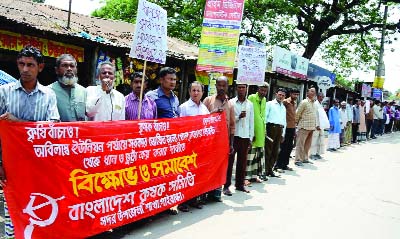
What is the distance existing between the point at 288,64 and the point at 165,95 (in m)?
10.2

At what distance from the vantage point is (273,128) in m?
7.58

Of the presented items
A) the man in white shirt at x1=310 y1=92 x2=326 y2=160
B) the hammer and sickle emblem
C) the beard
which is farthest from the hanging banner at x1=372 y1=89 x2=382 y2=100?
the hammer and sickle emblem

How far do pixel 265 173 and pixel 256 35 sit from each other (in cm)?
1582

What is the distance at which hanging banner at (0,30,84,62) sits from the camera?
653 cm

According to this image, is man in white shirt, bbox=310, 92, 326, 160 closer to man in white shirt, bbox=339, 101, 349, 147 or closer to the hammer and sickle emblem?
man in white shirt, bbox=339, 101, 349, 147

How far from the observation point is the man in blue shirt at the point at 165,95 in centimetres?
478

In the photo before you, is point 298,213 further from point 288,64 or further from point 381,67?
point 381,67

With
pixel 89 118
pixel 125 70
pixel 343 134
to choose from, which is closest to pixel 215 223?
pixel 89 118

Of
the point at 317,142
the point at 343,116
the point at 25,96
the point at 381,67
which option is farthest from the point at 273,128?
the point at 381,67

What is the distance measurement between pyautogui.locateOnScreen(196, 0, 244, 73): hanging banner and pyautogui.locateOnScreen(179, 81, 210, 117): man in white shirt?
2264mm

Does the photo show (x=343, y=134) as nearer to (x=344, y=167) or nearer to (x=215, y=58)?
(x=344, y=167)

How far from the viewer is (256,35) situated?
2216cm

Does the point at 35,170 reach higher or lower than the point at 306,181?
higher

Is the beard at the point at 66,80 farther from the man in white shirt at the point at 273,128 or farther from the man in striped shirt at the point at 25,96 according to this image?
the man in white shirt at the point at 273,128
